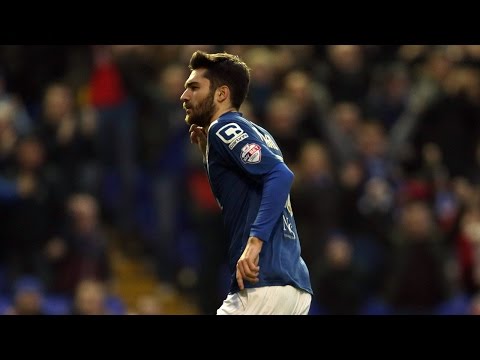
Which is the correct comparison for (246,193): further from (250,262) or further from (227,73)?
(227,73)

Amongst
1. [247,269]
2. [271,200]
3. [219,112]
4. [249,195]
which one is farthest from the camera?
[219,112]

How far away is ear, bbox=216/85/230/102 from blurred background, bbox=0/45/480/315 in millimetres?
5048

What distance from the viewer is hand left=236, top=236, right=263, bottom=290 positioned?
16.4 feet

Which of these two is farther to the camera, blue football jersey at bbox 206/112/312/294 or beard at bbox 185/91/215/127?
beard at bbox 185/91/215/127

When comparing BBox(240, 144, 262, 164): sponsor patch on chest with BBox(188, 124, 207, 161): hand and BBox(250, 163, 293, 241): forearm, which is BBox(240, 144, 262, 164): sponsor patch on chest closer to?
Result: BBox(250, 163, 293, 241): forearm

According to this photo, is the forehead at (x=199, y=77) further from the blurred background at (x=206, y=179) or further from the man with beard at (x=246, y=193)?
the blurred background at (x=206, y=179)

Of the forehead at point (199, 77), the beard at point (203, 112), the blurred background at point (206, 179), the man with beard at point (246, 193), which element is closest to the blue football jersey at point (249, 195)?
the man with beard at point (246, 193)

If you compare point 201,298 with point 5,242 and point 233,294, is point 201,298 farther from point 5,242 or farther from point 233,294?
point 233,294

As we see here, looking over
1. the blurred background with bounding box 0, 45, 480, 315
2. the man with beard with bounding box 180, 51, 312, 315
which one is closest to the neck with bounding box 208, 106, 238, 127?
the man with beard with bounding box 180, 51, 312, 315

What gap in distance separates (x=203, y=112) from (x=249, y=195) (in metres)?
0.54

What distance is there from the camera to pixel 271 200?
5141mm

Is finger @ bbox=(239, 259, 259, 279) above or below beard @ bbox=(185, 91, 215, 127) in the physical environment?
below

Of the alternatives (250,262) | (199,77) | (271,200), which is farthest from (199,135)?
(250,262)

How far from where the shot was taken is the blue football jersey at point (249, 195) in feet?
17.1
